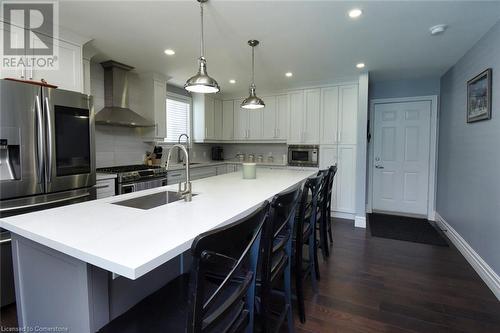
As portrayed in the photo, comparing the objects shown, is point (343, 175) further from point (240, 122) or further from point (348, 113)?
point (240, 122)

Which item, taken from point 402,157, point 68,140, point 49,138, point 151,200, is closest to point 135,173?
point 68,140

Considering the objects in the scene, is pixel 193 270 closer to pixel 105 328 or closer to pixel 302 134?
pixel 105 328

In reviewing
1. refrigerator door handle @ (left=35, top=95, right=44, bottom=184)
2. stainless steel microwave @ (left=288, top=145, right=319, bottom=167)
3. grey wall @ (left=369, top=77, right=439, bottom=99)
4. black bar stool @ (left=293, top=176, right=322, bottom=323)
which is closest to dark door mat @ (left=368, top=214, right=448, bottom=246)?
stainless steel microwave @ (left=288, top=145, right=319, bottom=167)

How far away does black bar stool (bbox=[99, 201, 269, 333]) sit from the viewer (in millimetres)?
701

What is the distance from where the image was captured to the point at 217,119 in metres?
5.53

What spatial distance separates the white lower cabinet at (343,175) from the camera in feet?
14.1

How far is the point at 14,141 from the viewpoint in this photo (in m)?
1.97

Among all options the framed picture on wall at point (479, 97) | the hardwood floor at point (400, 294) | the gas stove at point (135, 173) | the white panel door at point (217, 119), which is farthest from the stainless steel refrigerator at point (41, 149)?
the framed picture on wall at point (479, 97)

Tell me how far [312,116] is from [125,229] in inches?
160

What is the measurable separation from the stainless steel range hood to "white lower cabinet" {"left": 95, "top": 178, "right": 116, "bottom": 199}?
0.90 meters

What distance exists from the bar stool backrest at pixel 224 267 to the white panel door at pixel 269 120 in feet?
13.8

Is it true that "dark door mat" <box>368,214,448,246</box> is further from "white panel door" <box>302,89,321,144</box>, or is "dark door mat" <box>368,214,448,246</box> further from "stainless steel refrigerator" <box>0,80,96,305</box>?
"stainless steel refrigerator" <box>0,80,96,305</box>

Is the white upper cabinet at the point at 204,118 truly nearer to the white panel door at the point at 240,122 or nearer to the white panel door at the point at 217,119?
the white panel door at the point at 217,119

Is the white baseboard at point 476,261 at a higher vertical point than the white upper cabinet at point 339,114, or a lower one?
lower
